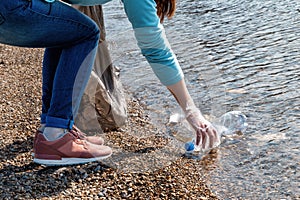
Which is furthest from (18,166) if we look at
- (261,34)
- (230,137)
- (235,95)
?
(261,34)

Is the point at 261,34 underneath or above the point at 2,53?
underneath

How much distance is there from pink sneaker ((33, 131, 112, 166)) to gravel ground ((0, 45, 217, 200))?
0.05 meters

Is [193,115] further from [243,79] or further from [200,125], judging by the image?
[243,79]

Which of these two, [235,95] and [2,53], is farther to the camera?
[2,53]

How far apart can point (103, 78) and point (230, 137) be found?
1.19 metres

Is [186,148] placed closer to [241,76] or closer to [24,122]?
[24,122]

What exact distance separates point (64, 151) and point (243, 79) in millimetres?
2889

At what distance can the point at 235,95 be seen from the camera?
528 cm

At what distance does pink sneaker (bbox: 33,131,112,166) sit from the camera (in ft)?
10.9

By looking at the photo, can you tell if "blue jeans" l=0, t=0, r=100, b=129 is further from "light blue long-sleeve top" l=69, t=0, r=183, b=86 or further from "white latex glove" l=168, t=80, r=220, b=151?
"white latex glove" l=168, t=80, r=220, b=151

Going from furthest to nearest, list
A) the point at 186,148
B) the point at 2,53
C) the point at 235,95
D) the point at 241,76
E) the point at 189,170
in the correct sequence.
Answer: the point at 2,53 → the point at 241,76 → the point at 235,95 → the point at 186,148 → the point at 189,170

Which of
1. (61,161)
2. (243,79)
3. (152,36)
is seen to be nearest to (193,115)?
(152,36)

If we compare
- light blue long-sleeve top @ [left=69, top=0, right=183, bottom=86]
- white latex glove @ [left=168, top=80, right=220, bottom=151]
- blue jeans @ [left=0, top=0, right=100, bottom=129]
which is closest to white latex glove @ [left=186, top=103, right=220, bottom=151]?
white latex glove @ [left=168, top=80, right=220, bottom=151]

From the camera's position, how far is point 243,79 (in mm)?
5691
